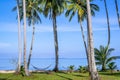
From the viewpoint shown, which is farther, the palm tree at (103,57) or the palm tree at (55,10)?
the palm tree at (103,57)

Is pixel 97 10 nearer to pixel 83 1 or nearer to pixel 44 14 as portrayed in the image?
pixel 83 1

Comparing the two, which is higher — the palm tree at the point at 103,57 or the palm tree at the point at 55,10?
the palm tree at the point at 55,10

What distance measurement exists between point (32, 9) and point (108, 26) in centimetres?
1756

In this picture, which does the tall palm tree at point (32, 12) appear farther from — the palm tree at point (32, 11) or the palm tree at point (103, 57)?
the palm tree at point (103, 57)

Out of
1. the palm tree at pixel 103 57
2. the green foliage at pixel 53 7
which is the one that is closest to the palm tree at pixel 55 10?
the green foliage at pixel 53 7

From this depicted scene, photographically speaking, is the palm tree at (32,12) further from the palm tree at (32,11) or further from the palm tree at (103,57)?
the palm tree at (103,57)

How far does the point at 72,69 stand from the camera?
42.1m

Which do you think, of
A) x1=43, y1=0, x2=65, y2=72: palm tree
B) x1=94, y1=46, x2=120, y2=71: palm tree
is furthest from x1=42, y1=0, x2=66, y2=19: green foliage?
x1=94, y1=46, x2=120, y2=71: palm tree

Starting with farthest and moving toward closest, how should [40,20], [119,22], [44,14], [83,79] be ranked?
[40,20], [44,14], [119,22], [83,79]

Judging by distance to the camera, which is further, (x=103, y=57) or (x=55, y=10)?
(x=103, y=57)

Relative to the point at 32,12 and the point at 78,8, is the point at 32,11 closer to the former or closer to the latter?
the point at 32,12

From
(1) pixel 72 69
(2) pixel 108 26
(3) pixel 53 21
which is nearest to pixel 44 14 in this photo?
(3) pixel 53 21

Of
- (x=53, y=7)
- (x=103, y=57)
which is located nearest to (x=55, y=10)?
(x=53, y=7)

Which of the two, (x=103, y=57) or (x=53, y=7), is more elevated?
(x=53, y=7)
